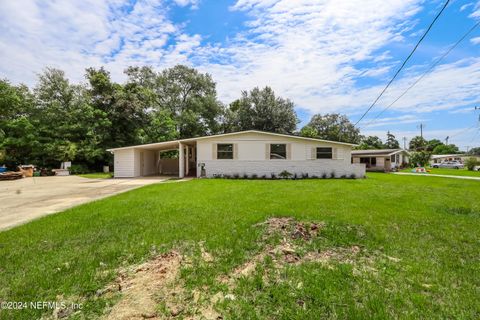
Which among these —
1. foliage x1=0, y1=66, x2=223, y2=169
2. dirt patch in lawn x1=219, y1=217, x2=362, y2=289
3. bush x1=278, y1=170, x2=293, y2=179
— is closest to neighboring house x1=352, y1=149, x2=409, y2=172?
bush x1=278, y1=170, x2=293, y2=179

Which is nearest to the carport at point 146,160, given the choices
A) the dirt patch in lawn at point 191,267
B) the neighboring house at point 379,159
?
the dirt patch in lawn at point 191,267

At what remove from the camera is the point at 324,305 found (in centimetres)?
259

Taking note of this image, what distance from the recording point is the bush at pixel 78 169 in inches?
902

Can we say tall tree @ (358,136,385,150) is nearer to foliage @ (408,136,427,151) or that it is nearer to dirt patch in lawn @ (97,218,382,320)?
foliage @ (408,136,427,151)

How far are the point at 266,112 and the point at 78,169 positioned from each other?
75.4ft

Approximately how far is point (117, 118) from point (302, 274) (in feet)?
87.0

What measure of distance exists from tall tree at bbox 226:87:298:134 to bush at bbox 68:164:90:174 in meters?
20.1

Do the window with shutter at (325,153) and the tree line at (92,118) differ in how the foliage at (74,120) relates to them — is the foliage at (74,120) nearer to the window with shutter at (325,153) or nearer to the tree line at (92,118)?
the tree line at (92,118)

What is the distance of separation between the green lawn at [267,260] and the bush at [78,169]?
19.5 m

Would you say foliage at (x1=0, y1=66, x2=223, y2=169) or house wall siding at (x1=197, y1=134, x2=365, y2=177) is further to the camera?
foliage at (x1=0, y1=66, x2=223, y2=169)

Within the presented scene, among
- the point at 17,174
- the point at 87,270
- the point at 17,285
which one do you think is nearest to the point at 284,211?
the point at 87,270

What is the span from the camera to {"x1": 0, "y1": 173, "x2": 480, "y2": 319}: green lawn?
2.60m

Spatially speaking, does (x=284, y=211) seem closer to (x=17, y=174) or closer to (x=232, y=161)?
(x=232, y=161)

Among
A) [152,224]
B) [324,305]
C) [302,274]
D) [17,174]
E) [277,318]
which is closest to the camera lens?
[277,318]
